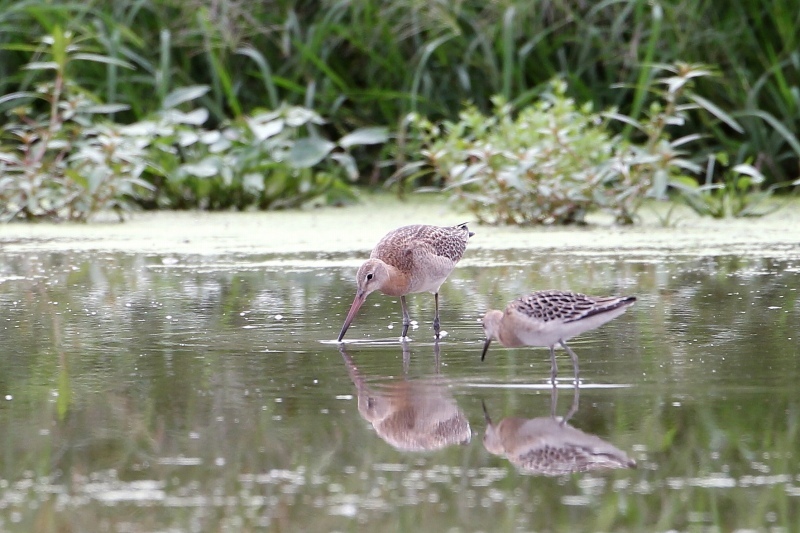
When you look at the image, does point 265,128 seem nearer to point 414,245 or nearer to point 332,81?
point 332,81

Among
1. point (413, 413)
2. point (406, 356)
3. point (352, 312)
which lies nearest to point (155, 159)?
point (352, 312)

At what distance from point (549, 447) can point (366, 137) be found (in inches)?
312

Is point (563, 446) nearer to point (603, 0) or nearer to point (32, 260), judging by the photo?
point (32, 260)

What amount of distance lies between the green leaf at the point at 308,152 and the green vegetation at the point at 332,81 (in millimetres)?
21

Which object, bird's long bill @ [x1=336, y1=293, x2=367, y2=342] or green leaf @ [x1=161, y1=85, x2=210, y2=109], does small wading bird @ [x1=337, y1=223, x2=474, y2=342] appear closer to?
bird's long bill @ [x1=336, y1=293, x2=367, y2=342]

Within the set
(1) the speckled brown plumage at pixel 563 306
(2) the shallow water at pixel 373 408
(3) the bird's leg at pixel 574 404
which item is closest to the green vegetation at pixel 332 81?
(2) the shallow water at pixel 373 408

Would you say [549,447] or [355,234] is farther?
→ [355,234]

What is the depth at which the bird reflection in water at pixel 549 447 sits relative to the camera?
4094 mm

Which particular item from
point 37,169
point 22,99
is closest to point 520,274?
point 37,169

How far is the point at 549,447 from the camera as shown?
169 inches

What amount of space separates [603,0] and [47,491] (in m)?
9.55

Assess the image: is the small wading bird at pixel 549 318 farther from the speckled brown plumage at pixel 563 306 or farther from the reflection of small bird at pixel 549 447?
the reflection of small bird at pixel 549 447

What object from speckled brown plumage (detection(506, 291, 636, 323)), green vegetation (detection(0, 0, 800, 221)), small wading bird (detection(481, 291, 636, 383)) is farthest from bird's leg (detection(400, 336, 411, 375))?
green vegetation (detection(0, 0, 800, 221))

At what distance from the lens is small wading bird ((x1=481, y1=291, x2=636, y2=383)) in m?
5.22
